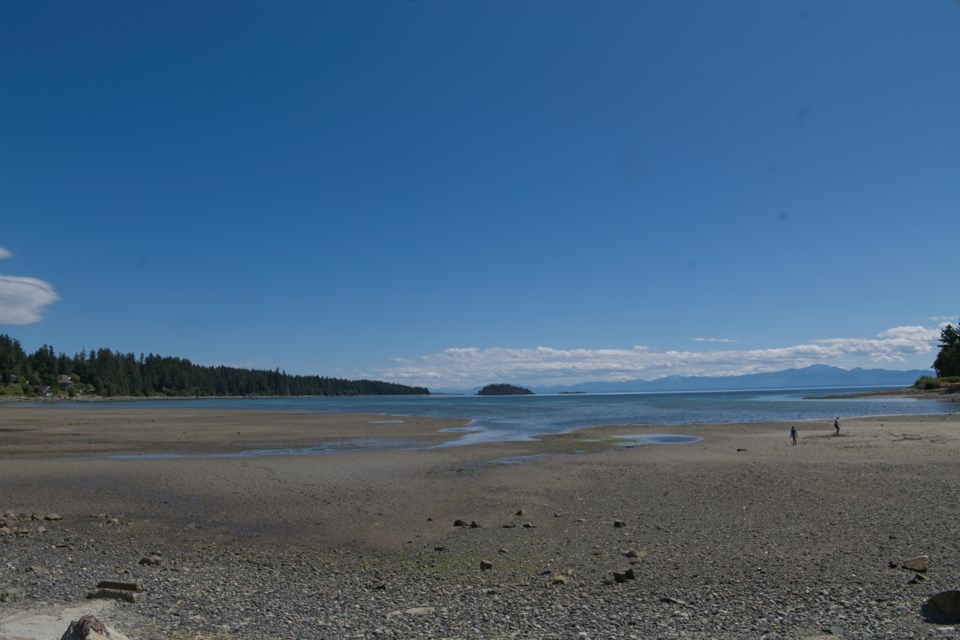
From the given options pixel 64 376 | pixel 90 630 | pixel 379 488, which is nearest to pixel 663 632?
pixel 90 630

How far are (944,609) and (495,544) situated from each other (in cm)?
843

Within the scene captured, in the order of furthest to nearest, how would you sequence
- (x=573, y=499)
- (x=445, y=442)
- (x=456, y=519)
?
(x=445, y=442) < (x=573, y=499) < (x=456, y=519)

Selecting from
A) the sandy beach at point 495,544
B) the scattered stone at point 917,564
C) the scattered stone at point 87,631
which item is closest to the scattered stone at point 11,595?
the sandy beach at point 495,544

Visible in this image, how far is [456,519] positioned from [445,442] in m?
23.8

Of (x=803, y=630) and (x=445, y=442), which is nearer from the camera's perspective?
(x=803, y=630)

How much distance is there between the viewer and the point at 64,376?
175625 mm

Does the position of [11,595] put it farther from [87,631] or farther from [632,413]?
[632,413]

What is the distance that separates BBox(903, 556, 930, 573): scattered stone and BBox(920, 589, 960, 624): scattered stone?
8.07 feet

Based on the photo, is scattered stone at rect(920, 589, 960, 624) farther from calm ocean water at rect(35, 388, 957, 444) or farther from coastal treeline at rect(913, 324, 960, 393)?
coastal treeline at rect(913, 324, 960, 393)

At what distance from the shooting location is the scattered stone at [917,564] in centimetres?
1123

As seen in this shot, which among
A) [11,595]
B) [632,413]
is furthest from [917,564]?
[632,413]

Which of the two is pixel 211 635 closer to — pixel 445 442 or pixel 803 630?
pixel 803 630

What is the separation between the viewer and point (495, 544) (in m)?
14.3

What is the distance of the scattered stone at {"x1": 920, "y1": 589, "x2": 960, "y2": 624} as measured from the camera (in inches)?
346
